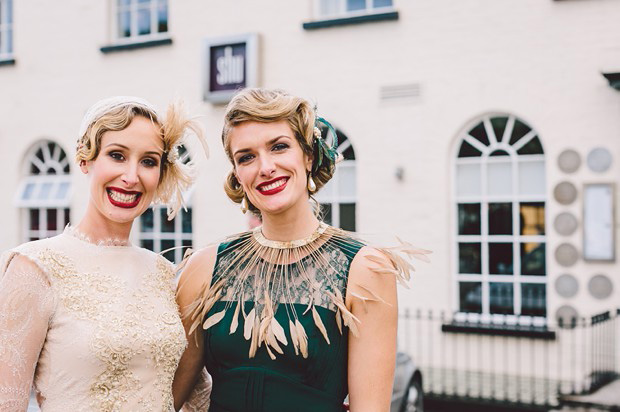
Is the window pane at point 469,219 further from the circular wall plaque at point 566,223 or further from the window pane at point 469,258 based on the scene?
the circular wall plaque at point 566,223

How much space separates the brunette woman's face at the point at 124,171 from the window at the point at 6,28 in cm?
1108

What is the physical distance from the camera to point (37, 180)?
1155 cm

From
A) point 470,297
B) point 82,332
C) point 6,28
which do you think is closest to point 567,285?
point 470,297

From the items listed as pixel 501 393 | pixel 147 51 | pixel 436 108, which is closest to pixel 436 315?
pixel 501 393

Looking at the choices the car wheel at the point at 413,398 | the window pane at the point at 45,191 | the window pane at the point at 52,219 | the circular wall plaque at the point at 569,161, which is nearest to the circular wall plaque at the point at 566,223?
the circular wall plaque at the point at 569,161

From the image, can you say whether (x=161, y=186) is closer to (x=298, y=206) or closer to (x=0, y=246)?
(x=298, y=206)

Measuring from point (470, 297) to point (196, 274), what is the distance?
21.5ft

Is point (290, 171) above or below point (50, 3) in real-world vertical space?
below

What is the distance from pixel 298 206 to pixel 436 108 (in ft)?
21.5

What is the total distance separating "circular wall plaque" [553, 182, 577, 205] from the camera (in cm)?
766

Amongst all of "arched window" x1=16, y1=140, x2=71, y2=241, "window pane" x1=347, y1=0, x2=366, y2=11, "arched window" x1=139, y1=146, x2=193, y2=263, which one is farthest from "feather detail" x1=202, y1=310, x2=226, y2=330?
"arched window" x1=16, y1=140, x2=71, y2=241

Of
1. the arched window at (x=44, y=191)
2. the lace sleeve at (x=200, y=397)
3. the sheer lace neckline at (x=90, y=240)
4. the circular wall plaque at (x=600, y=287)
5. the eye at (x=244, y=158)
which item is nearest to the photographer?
the eye at (x=244, y=158)

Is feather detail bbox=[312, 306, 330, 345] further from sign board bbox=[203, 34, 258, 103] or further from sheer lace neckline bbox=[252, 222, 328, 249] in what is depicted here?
sign board bbox=[203, 34, 258, 103]

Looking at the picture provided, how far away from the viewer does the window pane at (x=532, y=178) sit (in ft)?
26.3
